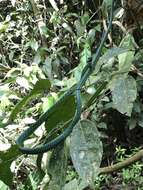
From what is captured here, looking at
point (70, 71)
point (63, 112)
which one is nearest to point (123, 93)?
point (63, 112)

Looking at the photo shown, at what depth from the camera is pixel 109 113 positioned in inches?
105

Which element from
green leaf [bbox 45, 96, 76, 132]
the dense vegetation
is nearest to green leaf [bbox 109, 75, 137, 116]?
the dense vegetation

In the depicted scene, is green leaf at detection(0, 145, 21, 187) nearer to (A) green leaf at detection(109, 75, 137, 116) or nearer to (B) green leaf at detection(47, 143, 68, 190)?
(B) green leaf at detection(47, 143, 68, 190)

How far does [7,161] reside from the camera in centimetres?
52

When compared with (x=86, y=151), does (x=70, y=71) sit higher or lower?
lower

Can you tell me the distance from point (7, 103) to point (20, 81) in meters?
0.15

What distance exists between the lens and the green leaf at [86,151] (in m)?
0.51

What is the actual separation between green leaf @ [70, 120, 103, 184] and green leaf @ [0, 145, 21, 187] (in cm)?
7

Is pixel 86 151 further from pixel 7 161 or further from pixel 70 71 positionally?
pixel 70 71

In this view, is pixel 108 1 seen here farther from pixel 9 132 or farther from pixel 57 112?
pixel 57 112

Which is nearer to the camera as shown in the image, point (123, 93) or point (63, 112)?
point (63, 112)

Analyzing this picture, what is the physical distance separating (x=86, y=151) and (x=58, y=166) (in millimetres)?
43

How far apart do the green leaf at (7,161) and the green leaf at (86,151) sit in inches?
2.6

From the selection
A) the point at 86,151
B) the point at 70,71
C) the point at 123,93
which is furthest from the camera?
the point at 70,71
